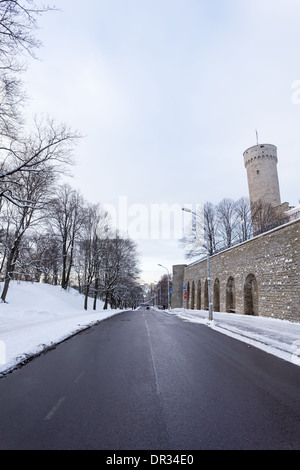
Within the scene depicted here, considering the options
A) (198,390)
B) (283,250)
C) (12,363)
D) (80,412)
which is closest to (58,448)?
(80,412)

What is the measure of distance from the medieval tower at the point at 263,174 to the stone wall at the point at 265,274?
29791mm

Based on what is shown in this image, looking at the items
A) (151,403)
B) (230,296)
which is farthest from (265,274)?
(151,403)

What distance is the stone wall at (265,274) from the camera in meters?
16.7

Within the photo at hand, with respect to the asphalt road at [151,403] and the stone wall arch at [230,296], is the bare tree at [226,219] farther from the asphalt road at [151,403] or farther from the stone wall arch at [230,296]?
the asphalt road at [151,403]

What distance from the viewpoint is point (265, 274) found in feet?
66.8

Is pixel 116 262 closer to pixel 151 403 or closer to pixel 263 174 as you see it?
pixel 151 403

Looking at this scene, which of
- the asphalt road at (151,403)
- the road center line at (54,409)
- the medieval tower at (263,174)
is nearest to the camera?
the asphalt road at (151,403)

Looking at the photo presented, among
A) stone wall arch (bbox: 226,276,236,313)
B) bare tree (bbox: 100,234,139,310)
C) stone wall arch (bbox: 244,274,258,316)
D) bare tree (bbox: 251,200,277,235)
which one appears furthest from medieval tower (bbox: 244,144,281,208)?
stone wall arch (bbox: 244,274,258,316)

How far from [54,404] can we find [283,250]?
57.8ft

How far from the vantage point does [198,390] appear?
4.64 meters

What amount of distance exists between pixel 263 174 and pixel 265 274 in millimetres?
42636

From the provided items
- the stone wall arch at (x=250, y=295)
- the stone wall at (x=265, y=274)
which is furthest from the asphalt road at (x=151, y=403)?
the stone wall arch at (x=250, y=295)

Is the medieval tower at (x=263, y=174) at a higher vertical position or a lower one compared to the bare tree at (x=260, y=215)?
higher

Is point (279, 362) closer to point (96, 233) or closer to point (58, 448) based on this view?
point (58, 448)
